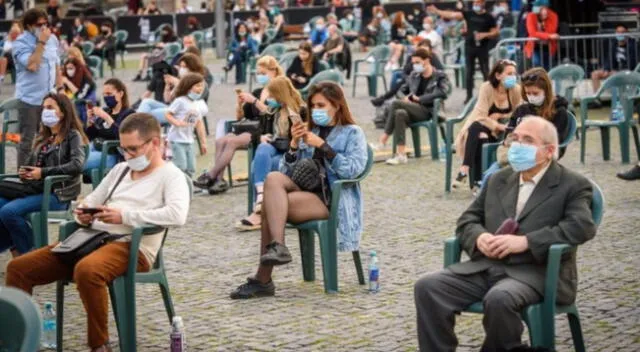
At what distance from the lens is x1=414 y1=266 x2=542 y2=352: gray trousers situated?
25.0 ft

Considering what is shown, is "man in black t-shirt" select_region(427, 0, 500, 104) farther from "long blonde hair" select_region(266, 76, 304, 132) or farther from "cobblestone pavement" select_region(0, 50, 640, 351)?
"long blonde hair" select_region(266, 76, 304, 132)

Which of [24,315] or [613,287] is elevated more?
[24,315]

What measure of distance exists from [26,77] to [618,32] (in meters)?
10.7

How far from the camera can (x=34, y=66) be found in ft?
53.1

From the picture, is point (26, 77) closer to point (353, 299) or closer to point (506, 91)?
point (506, 91)

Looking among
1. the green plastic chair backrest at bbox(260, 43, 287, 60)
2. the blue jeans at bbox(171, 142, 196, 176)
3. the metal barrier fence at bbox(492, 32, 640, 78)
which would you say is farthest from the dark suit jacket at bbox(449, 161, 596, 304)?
the green plastic chair backrest at bbox(260, 43, 287, 60)

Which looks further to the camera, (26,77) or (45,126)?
(26,77)

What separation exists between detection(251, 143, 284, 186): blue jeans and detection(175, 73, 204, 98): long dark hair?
9.77 ft

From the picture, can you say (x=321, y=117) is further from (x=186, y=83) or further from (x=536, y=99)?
(x=186, y=83)

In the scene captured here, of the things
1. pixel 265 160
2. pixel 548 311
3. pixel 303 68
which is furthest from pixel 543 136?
pixel 303 68

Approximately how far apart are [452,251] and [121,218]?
1826 millimetres

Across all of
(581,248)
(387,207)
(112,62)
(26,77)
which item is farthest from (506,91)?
(112,62)

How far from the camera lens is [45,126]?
11484mm

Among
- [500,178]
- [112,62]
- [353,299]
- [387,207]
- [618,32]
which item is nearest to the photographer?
[500,178]
